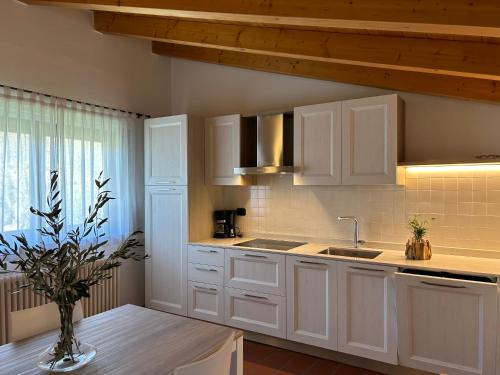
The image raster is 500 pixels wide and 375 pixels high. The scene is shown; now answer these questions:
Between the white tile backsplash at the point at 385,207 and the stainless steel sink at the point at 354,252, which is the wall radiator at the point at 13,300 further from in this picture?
the stainless steel sink at the point at 354,252

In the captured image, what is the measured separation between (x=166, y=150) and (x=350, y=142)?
1.85 metres

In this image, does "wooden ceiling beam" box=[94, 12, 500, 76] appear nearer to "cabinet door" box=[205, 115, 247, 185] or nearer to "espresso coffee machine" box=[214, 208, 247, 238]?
"cabinet door" box=[205, 115, 247, 185]

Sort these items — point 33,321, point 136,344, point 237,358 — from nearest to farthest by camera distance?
point 136,344 → point 237,358 → point 33,321

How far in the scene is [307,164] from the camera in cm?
324

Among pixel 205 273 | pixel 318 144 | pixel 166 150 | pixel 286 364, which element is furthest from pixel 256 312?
pixel 166 150

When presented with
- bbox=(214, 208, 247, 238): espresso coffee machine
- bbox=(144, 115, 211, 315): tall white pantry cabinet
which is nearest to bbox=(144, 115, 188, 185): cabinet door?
bbox=(144, 115, 211, 315): tall white pantry cabinet

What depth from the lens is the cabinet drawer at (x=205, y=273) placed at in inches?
135

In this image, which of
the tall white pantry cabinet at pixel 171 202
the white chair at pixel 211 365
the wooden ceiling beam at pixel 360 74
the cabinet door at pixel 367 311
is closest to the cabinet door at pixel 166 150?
the tall white pantry cabinet at pixel 171 202

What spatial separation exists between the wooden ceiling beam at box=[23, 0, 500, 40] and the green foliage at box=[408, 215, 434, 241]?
4.54ft

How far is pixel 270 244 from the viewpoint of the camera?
12.2ft

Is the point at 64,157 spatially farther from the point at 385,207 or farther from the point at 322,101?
the point at 385,207

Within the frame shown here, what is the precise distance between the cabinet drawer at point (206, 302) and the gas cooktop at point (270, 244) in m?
0.52

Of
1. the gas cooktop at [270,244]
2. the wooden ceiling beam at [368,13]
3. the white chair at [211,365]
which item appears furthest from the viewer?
the gas cooktop at [270,244]

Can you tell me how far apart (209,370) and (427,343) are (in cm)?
192
